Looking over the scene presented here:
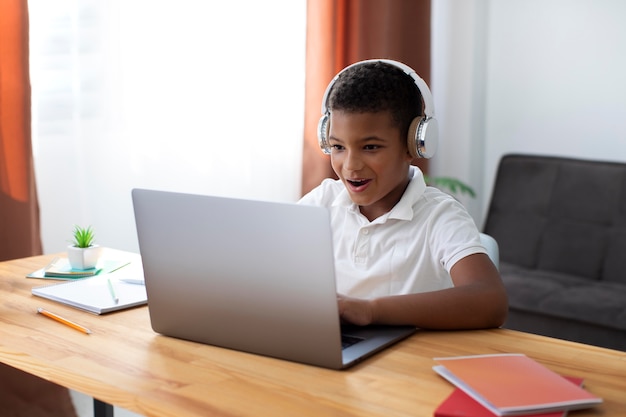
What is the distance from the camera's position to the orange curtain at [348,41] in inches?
126

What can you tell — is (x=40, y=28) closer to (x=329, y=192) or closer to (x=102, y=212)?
(x=102, y=212)

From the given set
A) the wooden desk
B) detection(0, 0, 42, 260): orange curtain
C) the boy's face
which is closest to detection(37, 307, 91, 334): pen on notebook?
the wooden desk

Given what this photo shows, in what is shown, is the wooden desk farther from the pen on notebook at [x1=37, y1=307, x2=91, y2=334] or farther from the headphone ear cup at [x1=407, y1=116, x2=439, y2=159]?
the headphone ear cup at [x1=407, y1=116, x2=439, y2=159]

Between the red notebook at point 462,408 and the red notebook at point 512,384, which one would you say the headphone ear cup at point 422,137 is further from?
the red notebook at point 462,408

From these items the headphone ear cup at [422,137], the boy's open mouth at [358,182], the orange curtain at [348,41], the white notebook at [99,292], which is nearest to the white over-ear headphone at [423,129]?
the headphone ear cup at [422,137]

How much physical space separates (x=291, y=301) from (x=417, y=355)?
21 cm

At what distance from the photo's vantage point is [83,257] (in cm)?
172

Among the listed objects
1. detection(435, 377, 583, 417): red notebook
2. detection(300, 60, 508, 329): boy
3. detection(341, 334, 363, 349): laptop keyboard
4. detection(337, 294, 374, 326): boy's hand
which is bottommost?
detection(341, 334, 363, 349): laptop keyboard

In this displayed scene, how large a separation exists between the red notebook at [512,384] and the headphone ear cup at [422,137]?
0.51 m

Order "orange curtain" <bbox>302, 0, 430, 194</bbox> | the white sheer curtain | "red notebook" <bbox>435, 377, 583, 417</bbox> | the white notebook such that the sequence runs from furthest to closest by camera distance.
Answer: "orange curtain" <bbox>302, 0, 430, 194</bbox>
the white sheer curtain
the white notebook
"red notebook" <bbox>435, 377, 583, 417</bbox>

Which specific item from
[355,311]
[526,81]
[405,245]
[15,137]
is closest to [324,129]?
[405,245]

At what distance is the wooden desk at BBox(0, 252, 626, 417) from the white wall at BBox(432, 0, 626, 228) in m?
2.52

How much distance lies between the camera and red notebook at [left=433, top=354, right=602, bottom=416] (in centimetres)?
97

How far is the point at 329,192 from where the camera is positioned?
1.75 metres
